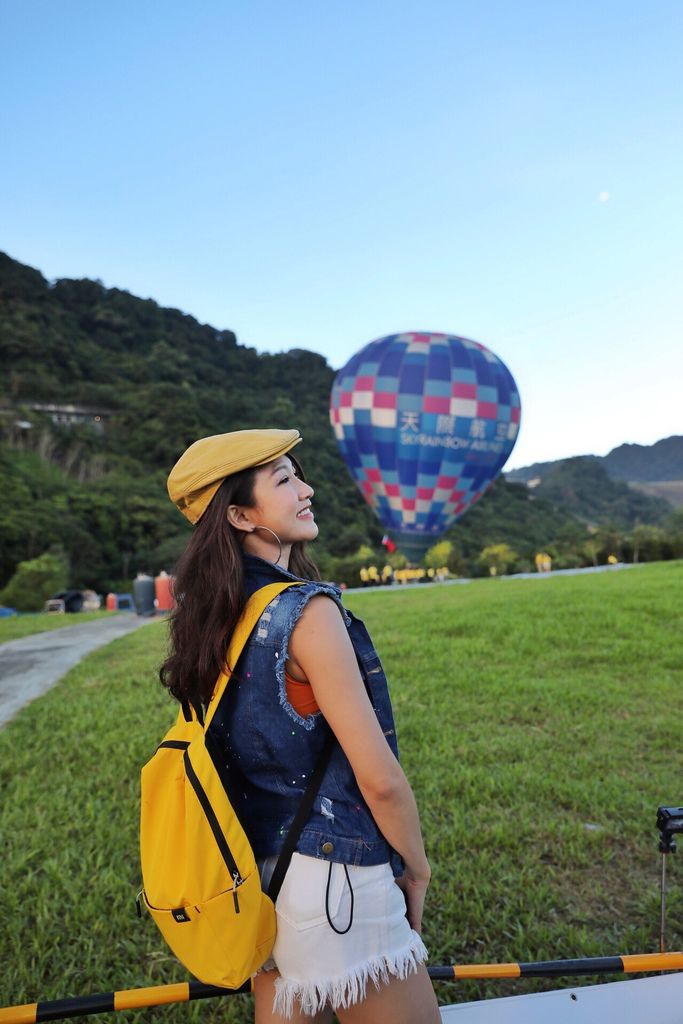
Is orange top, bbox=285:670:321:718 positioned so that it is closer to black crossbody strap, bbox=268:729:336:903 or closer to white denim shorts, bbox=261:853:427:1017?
black crossbody strap, bbox=268:729:336:903

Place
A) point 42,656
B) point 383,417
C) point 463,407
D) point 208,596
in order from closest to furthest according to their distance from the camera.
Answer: point 208,596 < point 42,656 < point 463,407 < point 383,417

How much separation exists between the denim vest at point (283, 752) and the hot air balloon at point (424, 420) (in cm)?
1463

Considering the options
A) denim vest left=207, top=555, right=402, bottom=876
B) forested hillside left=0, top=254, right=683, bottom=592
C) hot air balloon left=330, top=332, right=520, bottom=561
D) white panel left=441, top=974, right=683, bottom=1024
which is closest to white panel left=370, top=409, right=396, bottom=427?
hot air balloon left=330, top=332, right=520, bottom=561

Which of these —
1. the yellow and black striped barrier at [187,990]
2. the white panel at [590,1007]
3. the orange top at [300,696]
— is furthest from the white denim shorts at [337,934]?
the white panel at [590,1007]

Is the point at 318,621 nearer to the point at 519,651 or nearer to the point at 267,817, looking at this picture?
the point at 267,817

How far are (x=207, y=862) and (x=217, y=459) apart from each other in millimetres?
640

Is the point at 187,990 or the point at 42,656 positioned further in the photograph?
the point at 42,656

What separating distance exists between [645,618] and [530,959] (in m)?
6.00

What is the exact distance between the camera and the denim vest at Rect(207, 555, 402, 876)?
114cm

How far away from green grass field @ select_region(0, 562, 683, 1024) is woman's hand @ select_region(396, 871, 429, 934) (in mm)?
1109

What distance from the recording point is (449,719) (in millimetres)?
4566

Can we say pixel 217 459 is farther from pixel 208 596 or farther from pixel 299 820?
pixel 299 820

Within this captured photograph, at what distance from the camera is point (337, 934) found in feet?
3.67

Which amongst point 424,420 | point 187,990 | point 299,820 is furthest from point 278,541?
point 424,420
